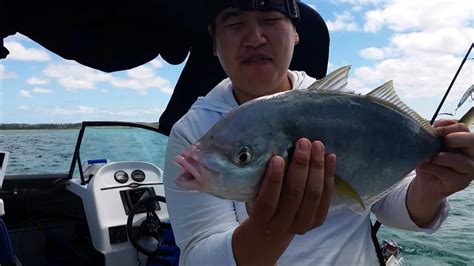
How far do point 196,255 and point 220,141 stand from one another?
1.95 ft

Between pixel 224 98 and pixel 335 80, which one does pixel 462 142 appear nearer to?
pixel 335 80

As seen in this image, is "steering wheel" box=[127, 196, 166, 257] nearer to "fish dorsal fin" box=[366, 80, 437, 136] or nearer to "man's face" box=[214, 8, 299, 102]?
"man's face" box=[214, 8, 299, 102]

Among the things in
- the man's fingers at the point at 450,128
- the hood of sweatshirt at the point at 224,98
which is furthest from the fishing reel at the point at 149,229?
the man's fingers at the point at 450,128

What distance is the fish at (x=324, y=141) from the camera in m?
1.58

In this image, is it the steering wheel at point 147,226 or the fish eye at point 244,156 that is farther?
the steering wheel at point 147,226

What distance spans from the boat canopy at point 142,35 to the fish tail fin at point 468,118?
2.07 metres

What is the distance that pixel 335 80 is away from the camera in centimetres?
181

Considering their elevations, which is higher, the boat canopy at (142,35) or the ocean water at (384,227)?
the boat canopy at (142,35)

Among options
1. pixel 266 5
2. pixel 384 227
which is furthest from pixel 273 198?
pixel 384 227

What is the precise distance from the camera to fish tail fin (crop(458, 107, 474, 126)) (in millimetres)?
1875

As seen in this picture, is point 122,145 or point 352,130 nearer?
point 352,130

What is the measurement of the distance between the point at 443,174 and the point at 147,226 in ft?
11.9

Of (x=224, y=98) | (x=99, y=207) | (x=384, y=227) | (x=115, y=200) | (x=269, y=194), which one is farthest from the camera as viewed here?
(x=384, y=227)

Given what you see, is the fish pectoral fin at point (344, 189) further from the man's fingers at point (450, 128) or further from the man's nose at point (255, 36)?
the man's nose at point (255, 36)
